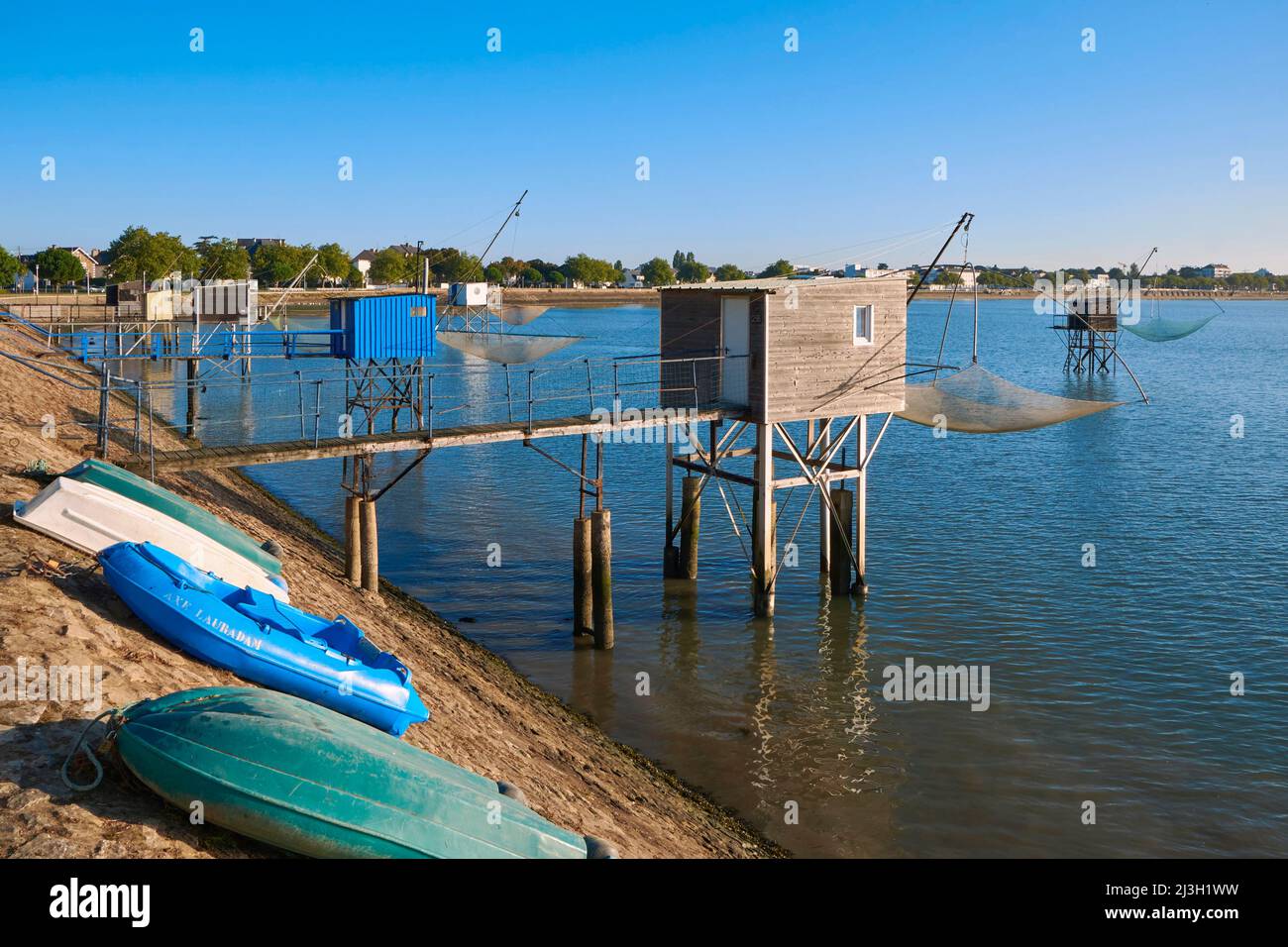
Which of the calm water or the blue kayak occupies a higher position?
the blue kayak

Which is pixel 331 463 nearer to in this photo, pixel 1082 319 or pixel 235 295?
pixel 235 295

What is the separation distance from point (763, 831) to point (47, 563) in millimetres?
9822

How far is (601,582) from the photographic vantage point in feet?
74.6

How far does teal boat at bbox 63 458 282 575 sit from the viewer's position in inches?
613

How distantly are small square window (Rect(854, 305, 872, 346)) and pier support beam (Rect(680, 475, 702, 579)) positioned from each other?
5.21 metres

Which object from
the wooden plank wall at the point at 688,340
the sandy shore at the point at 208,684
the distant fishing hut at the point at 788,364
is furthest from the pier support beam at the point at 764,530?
the sandy shore at the point at 208,684

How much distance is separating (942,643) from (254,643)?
15266 mm

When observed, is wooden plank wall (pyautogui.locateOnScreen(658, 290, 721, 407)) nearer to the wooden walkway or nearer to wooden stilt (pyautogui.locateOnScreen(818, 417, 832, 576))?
the wooden walkway

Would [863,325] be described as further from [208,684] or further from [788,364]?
[208,684]

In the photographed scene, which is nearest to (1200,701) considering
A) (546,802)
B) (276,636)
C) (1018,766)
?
(1018,766)

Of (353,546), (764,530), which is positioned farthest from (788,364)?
(353,546)

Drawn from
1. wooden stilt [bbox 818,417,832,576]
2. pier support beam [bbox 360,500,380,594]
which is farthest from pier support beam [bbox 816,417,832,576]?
pier support beam [bbox 360,500,380,594]

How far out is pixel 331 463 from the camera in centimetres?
4197

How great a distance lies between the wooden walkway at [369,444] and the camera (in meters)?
19.2
